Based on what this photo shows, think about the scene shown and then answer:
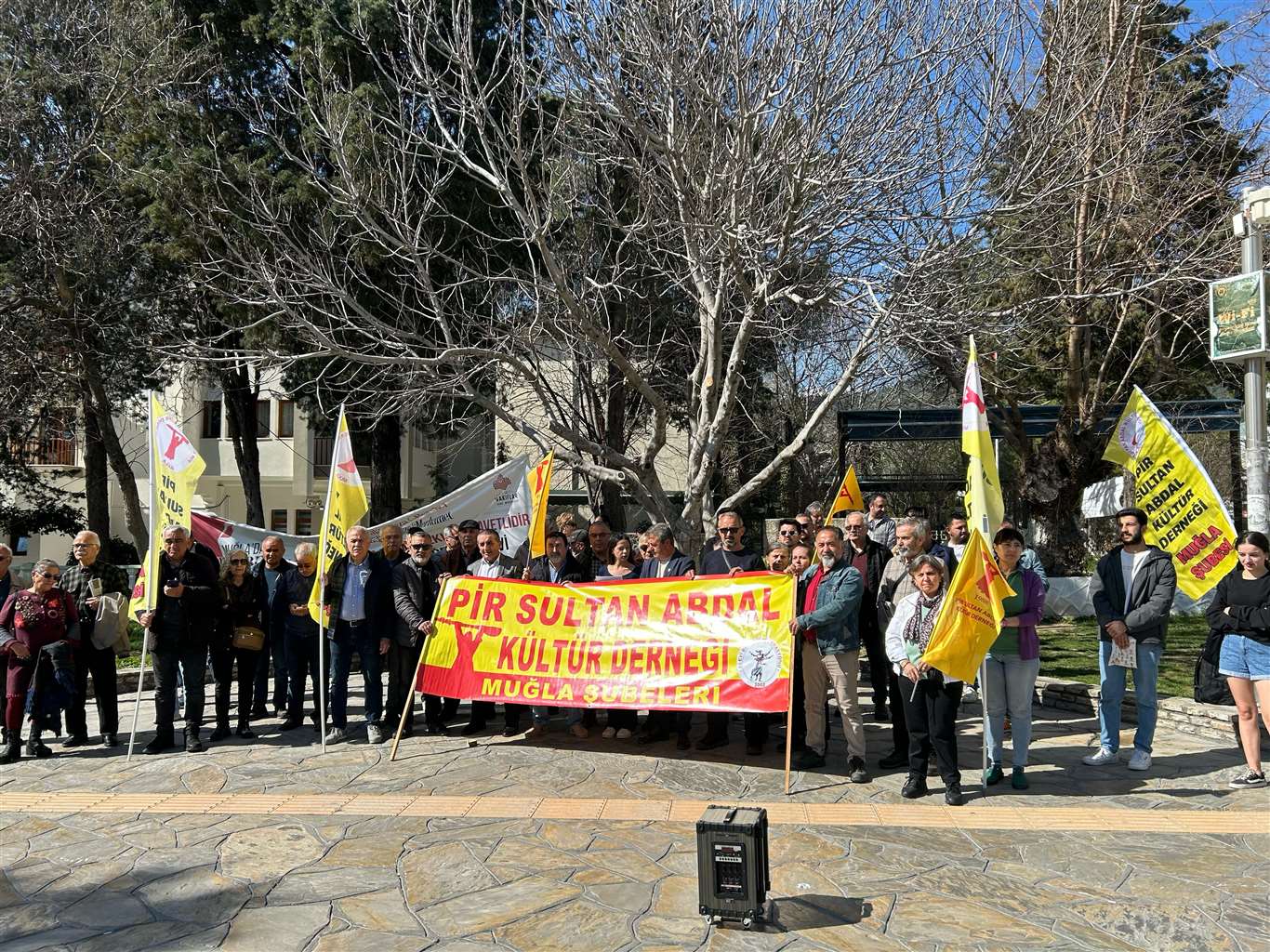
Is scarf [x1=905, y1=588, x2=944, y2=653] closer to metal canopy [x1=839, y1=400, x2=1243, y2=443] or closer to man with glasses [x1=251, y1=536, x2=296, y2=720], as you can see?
man with glasses [x1=251, y1=536, x2=296, y2=720]

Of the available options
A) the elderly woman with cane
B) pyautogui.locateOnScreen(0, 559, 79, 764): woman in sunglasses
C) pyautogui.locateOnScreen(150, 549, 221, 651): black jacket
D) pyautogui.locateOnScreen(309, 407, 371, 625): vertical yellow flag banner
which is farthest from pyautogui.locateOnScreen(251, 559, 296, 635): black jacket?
the elderly woman with cane

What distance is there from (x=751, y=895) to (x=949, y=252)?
26.7 feet

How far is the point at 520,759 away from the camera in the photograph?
8406mm

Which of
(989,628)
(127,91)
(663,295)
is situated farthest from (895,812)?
(127,91)

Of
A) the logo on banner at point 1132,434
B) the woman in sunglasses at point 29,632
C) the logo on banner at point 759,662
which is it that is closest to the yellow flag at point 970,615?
the logo on banner at point 759,662

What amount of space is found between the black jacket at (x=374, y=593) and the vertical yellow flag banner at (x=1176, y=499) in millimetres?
6593

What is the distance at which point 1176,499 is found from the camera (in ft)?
28.5

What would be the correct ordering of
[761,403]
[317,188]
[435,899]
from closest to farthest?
[435,899], [317,188], [761,403]

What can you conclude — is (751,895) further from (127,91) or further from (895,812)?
(127,91)

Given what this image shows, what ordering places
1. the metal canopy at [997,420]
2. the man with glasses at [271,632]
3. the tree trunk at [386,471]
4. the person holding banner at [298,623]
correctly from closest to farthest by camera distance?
the person holding banner at [298,623] < the man with glasses at [271,632] < the tree trunk at [386,471] < the metal canopy at [997,420]

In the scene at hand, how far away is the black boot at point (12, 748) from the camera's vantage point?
346 inches

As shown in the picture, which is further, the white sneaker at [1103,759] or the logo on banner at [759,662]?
the white sneaker at [1103,759]

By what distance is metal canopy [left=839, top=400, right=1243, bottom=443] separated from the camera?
21344 millimetres

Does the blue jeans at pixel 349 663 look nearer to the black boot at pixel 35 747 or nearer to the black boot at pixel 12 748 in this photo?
the black boot at pixel 35 747
